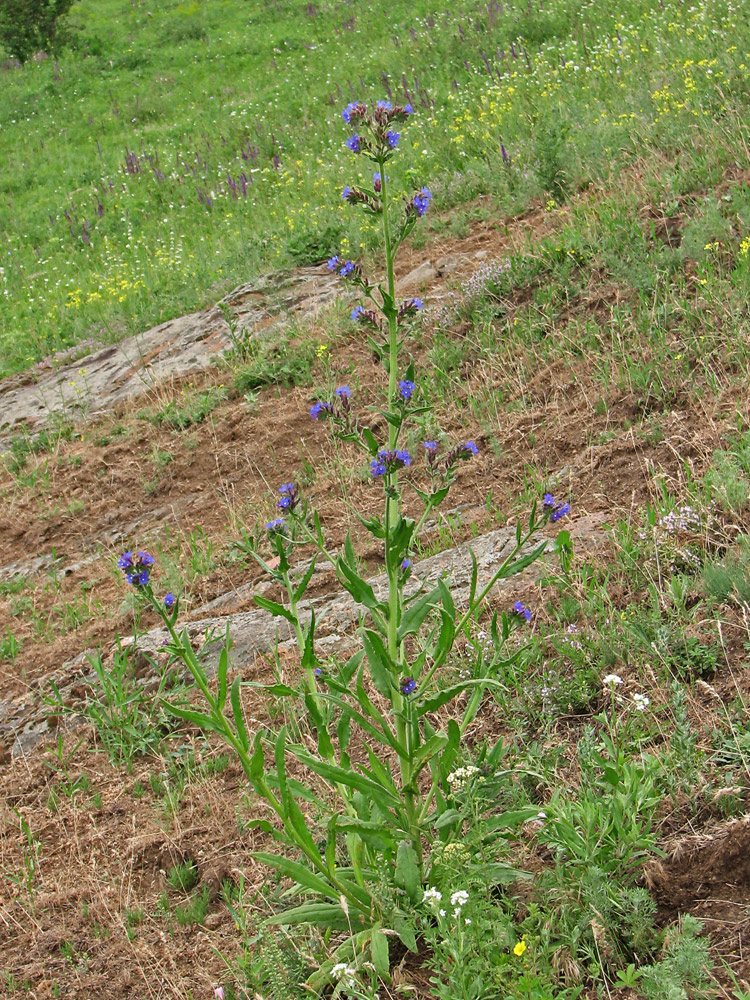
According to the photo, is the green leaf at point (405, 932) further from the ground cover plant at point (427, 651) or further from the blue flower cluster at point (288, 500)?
the blue flower cluster at point (288, 500)

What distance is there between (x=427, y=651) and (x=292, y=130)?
41.4 ft

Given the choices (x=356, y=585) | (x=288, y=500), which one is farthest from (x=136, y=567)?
(x=356, y=585)

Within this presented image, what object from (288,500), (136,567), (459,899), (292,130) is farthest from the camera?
(292,130)

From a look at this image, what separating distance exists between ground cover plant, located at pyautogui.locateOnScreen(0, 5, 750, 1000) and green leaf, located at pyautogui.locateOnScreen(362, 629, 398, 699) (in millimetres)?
18

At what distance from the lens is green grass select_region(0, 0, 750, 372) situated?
23.1ft

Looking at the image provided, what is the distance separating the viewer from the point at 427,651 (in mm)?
2660

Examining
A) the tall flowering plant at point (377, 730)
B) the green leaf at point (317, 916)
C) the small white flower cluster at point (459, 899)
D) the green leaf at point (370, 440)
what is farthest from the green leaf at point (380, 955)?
the green leaf at point (370, 440)

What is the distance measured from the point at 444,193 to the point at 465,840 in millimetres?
6911

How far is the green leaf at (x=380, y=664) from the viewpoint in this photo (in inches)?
95.8

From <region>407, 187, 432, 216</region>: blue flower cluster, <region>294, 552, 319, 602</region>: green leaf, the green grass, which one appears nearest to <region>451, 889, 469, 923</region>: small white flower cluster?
<region>294, 552, 319, 602</region>: green leaf

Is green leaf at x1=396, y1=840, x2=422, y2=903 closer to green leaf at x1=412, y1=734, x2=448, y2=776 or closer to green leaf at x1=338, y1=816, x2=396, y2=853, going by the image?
green leaf at x1=338, y1=816, x2=396, y2=853

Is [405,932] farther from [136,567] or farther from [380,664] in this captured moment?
[136,567]

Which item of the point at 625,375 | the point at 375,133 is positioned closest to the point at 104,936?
the point at 375,133

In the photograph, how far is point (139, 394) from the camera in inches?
301
